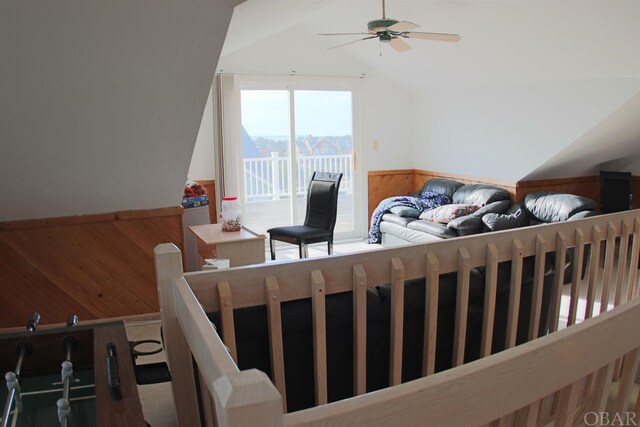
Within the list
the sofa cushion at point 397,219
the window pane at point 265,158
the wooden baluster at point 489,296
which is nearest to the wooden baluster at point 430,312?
the wooden baluster at point 489,296

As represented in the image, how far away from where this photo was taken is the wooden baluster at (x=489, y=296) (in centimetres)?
208

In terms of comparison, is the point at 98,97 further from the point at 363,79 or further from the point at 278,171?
the point at 363,79

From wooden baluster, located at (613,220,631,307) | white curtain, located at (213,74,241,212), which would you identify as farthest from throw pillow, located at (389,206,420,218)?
wooden baluster, located at (613,220,631,307)

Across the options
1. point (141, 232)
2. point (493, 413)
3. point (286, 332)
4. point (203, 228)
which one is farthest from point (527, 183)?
point (493, 413)

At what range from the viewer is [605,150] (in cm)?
555

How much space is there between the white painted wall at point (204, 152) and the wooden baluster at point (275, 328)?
4.73m

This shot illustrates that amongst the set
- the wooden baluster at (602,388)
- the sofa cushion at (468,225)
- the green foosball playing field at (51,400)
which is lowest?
the sofa cushion at (468,225)

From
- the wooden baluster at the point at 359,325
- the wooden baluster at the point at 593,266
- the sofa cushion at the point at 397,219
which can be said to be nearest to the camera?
the wooden baluster at the point at 359,325

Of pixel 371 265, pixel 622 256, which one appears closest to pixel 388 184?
pixel 622 256

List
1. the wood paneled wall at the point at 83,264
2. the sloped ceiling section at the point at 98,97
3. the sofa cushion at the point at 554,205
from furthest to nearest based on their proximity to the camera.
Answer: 1. the sofa cushion at the point at 554,205
2. the wood paneled wall at the point at 83,264
3. the sloped ceiling section at the point at 98,97

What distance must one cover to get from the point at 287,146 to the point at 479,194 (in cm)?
245

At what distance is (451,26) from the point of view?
15.5ft

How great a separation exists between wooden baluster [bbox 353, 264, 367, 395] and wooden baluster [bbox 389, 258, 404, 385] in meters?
0.12

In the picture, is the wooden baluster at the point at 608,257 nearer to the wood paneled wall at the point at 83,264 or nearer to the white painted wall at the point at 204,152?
the wood paneled wall at the point at 83,264
